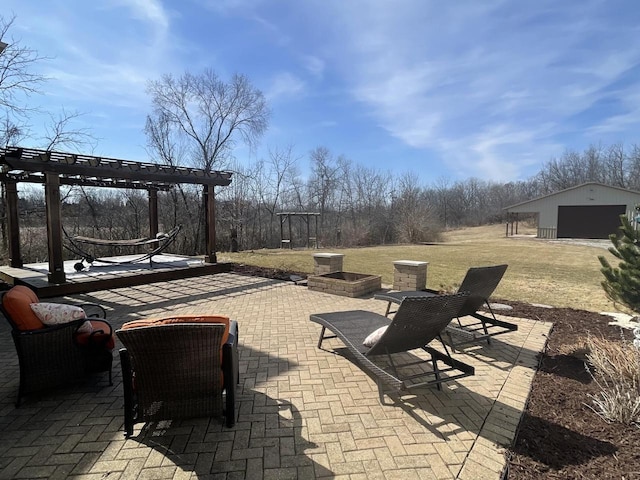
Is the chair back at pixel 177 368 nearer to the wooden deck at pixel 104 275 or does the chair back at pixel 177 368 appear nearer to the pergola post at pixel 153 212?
the wooden deck at pixel 104 275

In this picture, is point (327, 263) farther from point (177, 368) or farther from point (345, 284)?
point (177, 368)

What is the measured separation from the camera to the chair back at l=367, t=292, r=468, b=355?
2.61m

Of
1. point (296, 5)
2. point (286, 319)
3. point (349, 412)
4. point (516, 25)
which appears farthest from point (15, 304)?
point (516, 25)

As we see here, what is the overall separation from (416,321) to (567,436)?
123 cm

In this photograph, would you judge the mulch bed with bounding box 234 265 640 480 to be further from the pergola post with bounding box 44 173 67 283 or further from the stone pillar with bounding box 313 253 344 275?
the pergola post with bounding box 44 173 67 283

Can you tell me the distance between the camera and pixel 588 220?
27.5 meters

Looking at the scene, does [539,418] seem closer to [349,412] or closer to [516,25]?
[349,412]

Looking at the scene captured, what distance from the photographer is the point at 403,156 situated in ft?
94.7

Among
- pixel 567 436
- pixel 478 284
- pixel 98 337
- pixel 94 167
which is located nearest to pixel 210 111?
pixel 94 167

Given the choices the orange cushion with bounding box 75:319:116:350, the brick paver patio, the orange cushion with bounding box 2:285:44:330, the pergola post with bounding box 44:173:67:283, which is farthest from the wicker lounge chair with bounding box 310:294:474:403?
the pergola post with bounding box 44:173:67:283

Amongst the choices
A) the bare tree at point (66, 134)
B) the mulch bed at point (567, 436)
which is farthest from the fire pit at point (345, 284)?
the bare tree at point (66, 134)

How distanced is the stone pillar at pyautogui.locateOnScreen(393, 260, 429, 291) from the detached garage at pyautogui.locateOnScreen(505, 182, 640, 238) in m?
26.0

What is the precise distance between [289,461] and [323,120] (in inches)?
852

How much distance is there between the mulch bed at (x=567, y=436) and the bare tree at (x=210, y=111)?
2061cm
